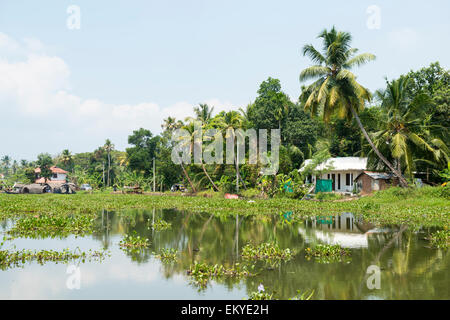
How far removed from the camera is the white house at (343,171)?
107ft

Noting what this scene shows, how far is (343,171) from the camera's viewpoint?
33.5m

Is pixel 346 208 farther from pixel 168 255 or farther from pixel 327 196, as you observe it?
pixel 168 255

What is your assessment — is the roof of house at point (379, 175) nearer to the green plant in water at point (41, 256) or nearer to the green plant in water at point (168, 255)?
the green plant in water at point (168, 255)

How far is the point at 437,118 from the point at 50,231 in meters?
30.4

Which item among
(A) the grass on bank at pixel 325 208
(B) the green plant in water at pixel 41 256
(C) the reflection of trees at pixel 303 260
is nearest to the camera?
(C) the reflection of trees at pixel 303 260

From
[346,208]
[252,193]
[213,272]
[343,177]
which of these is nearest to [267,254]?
[213,272]

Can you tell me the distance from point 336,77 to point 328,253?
17.4m

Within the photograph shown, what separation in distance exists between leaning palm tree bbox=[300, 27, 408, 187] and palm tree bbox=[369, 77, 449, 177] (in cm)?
162

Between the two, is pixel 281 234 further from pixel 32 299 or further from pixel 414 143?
pixel 414 143

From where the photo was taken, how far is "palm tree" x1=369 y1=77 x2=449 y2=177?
2448 centimetres

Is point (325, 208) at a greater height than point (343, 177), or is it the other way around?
point (343, 177)

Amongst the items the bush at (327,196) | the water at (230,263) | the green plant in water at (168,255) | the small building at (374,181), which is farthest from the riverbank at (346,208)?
the green plant in water at (168,255)

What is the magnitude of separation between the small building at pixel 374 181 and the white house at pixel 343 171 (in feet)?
3.72

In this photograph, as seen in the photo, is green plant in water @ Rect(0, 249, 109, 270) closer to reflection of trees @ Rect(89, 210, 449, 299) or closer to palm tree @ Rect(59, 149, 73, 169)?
reflection of trees @ Rect(89, 210, 449, 299)
